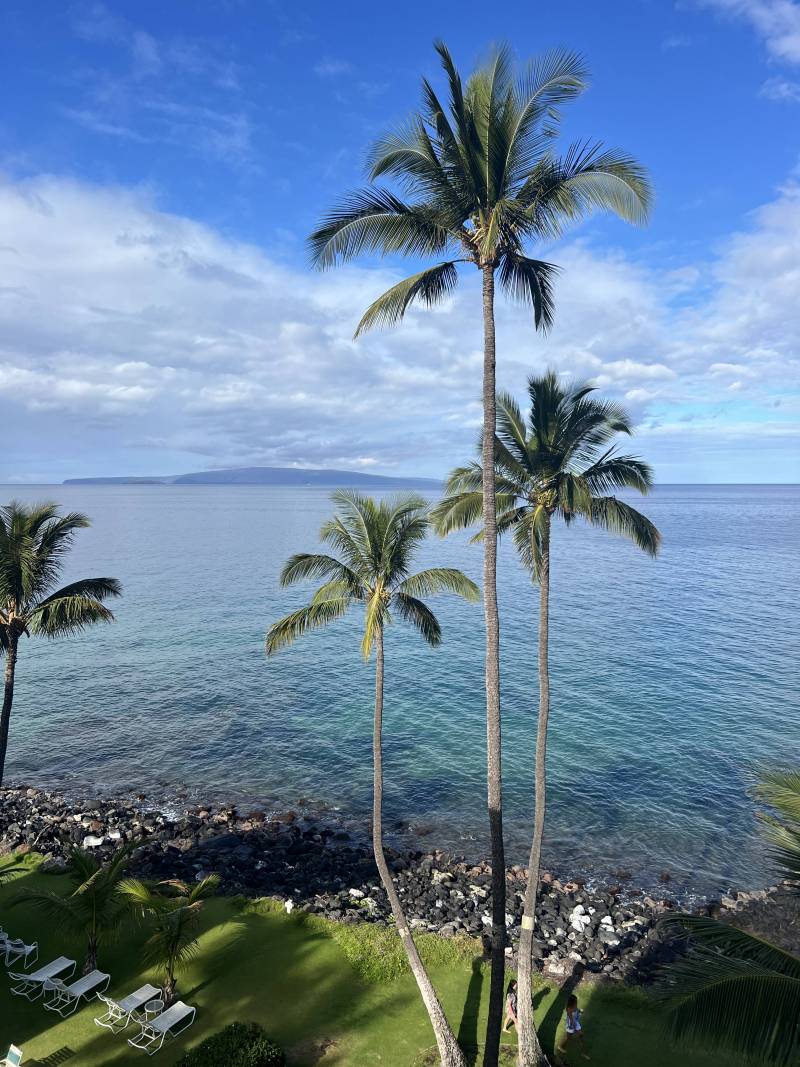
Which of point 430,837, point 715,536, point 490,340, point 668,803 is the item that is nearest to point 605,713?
point 668,803

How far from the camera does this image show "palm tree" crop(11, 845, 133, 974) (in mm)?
16438

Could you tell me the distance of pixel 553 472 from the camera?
58.7 feet

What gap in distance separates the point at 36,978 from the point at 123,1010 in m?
2.56

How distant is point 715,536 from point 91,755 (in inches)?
5502

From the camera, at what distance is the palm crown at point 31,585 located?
2020cm

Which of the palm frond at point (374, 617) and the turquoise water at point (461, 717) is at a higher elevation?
the palm frond at point (374, 617)

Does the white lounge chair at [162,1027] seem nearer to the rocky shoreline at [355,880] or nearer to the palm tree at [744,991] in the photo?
the rocky shoreline at [355,880]

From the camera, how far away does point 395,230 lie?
13.5 m

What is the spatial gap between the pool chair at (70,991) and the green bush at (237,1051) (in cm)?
363

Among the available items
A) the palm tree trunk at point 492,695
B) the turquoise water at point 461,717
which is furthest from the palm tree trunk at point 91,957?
the turquoise water at point 461,717

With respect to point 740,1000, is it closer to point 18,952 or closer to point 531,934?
point 531,934

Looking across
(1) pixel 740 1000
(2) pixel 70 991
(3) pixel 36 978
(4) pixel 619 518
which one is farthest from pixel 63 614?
(1) pixel 740 1000

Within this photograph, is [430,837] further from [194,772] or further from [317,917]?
[194,772]

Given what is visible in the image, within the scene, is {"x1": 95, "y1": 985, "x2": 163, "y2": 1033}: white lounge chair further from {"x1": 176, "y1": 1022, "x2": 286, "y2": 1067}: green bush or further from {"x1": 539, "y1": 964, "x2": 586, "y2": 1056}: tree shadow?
{"x1": 539, "y1": 964, "x2": 586, "y2": 1056}: tree shadow
